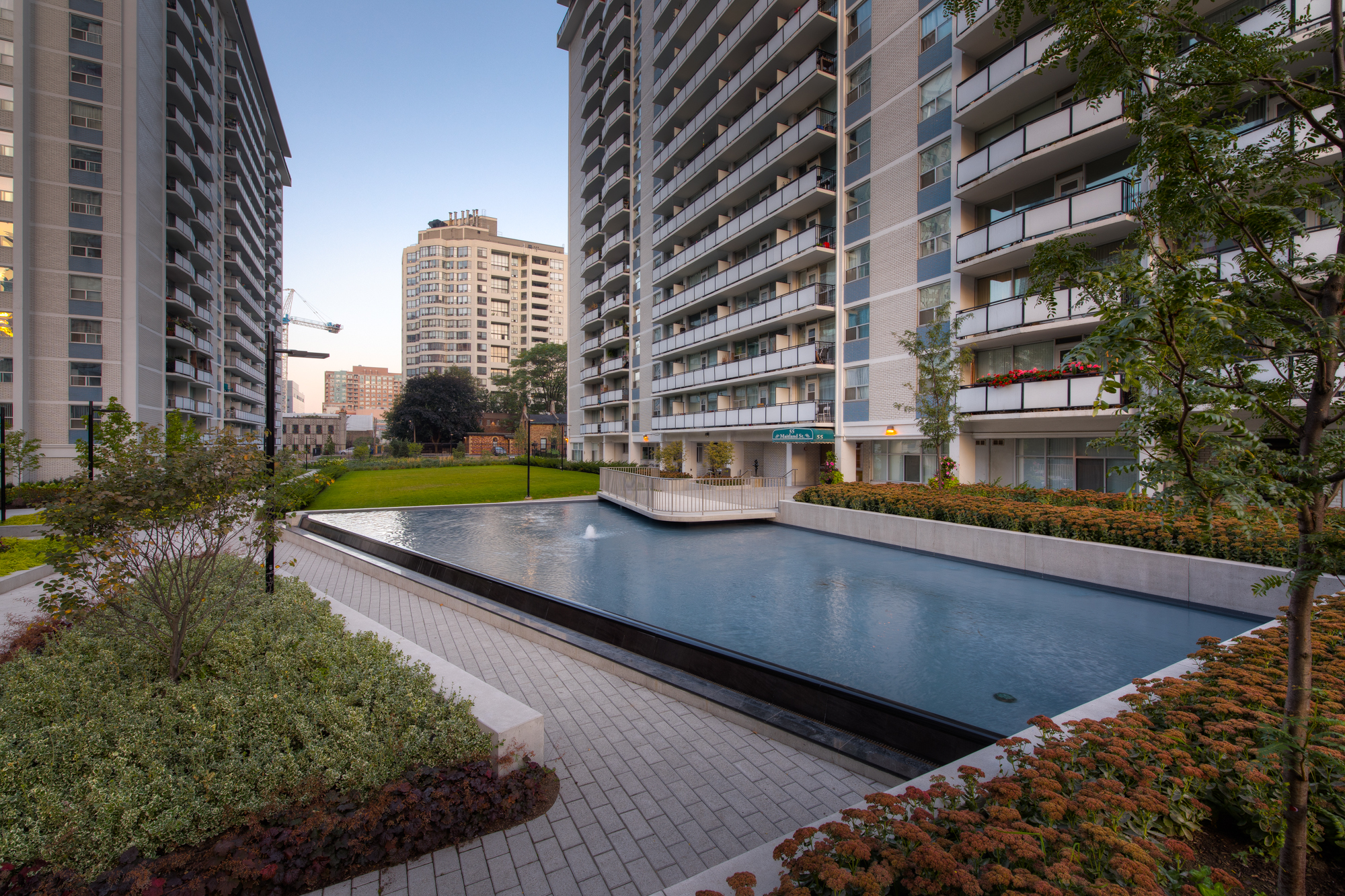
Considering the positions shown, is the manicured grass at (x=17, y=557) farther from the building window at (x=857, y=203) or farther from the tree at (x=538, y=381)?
the tree at (x=538, y=381)

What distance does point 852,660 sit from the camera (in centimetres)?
746

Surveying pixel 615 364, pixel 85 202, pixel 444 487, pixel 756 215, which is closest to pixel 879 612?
pixel 756 215

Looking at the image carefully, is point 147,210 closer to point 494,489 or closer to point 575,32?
point 494,489

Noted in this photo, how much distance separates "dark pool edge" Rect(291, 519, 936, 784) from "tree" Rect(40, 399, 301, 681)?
3721mm

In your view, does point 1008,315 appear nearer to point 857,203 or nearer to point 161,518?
point 857,203

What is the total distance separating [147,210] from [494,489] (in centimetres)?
3096

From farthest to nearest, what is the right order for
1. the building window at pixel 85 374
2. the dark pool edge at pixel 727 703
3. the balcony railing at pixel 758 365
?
the building window at pixel 85 374
the balcony railing at pixel 758 365
the dark pool edge at pixel 727 703

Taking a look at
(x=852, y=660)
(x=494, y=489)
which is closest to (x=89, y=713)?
(x=852, y=660)

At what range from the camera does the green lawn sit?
2736cm

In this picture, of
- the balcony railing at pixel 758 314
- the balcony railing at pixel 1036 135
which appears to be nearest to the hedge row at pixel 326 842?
the balcony railing at pixel 1036 135

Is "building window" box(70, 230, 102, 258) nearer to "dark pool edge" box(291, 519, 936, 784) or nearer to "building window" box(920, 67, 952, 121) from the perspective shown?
"dark pool edge" box(291, 519, 936, 784)

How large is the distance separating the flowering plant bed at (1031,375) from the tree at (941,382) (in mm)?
919

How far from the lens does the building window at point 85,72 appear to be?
32750mm

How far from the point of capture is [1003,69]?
17938 millimetres
